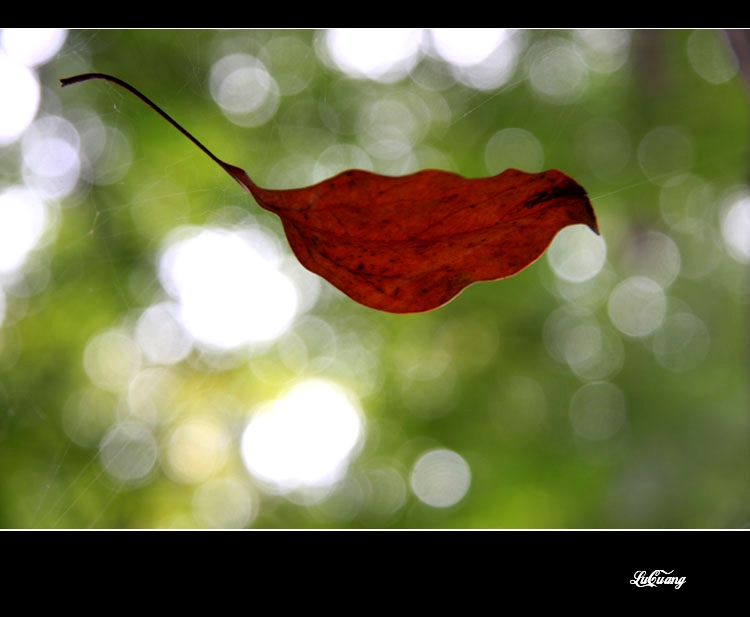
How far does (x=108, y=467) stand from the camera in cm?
124

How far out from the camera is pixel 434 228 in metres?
0.39

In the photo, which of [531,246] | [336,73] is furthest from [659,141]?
[531,246]

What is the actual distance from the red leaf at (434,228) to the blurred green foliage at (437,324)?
0.70m

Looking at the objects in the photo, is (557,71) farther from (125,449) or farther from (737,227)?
(125,449)

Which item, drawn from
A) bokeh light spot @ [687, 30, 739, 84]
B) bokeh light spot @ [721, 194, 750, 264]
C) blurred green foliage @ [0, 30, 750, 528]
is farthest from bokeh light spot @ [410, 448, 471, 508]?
bokeh light spot @ [687, 30, 739, 84]

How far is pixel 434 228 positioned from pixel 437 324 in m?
1.23

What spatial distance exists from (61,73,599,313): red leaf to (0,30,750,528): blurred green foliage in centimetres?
70

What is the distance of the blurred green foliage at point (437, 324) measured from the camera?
48.6 inches

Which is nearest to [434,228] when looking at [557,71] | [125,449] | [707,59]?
[125,449]

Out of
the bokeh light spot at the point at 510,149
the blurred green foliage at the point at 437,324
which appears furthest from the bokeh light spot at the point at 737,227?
the bokeh light spot at the point at 510,149

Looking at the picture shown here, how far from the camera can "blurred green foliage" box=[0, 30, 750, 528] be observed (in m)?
1.24

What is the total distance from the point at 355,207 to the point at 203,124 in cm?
97

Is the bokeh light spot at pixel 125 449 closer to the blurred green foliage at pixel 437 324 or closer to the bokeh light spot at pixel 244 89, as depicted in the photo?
the blurred green foliage at pixel 437 324
